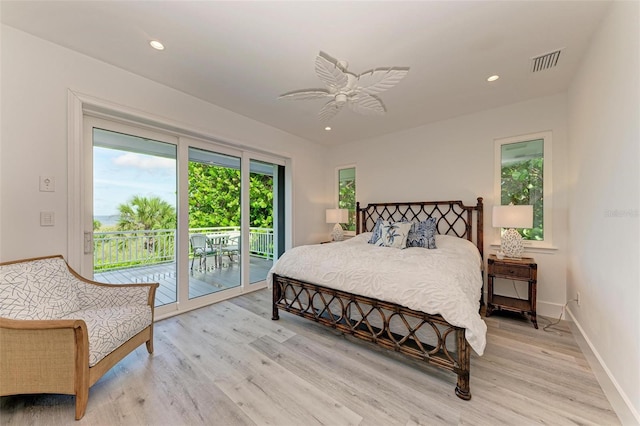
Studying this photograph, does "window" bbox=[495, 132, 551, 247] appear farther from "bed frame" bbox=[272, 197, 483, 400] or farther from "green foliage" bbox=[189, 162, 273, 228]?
"green foliage" bbox=[189, 162, 273, 228]

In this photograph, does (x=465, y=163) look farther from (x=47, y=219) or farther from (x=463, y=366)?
(x=47, y=219)

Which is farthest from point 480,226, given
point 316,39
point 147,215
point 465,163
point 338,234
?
point 147,215

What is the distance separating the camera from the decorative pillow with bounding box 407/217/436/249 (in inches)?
125

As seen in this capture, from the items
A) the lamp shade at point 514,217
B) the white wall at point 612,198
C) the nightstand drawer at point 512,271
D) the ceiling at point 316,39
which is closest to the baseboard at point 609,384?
the white wall at point 612,198

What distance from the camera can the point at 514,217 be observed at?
2822mm

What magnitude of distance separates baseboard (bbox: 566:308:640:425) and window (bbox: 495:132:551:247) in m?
1.24

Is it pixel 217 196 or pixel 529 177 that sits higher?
pixel 529 177

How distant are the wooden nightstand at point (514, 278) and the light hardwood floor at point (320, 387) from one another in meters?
0.31

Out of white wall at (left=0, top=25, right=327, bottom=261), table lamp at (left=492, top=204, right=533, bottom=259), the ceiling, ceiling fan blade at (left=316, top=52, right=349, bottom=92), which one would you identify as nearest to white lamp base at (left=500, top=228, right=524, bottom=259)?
table lamp at (left=492, top=204, right=533, bottom=259)

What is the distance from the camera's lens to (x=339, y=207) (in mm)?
5164

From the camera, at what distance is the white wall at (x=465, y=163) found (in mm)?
2947

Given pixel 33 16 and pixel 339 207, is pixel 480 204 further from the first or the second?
pixel 33 16

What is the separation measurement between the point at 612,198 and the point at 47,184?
4.48 metres

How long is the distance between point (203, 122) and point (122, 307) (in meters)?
2.28
